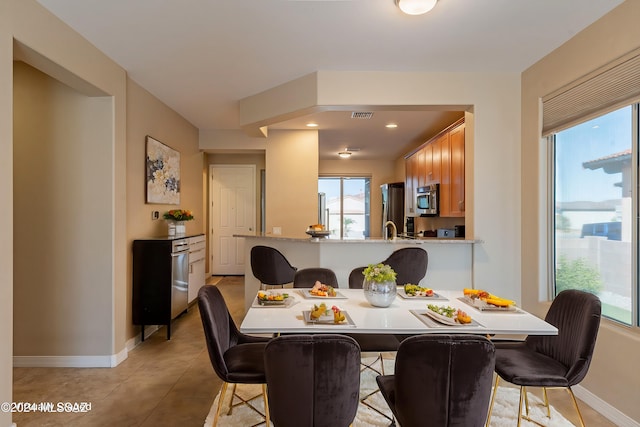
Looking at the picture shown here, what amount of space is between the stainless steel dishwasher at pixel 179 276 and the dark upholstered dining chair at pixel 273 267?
33.9 inches

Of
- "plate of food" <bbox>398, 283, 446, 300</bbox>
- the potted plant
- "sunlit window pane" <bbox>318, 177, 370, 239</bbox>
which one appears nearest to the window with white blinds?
"plate of food" <bbox>398, 283, 446, 300</bbox>

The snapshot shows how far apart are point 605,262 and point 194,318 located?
4.13 m

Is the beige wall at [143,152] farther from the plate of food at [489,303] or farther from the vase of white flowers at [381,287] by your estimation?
the plate of food at [489,303]

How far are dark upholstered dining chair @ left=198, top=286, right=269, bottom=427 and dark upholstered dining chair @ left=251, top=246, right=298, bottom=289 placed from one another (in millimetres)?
1253

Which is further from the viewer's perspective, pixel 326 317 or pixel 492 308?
pixel 492 308

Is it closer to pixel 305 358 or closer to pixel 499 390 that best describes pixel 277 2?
pixel 305 358

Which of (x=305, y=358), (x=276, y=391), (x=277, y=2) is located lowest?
(x=276, y=391)

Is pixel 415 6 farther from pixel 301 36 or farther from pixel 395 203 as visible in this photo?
pixel 395 203

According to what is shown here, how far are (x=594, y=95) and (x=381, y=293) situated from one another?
199 cm

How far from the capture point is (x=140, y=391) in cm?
266

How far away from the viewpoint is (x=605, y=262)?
97.0 inches

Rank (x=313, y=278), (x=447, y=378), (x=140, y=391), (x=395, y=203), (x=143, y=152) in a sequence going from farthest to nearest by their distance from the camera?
(x=395, y=203), (x=143, y=152), (x=313, y=278), (x=140, y=391), (x=447, y=378)

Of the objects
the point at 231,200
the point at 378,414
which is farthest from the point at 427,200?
the point at 231,200

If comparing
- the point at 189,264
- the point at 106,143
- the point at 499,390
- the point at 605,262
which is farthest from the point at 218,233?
the point at 605,262
